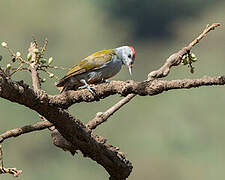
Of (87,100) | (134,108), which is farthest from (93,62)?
(134,108)

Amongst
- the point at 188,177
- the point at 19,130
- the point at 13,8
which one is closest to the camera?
the point at 19,130

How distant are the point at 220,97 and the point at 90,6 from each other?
788cm

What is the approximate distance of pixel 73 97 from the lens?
116 inches

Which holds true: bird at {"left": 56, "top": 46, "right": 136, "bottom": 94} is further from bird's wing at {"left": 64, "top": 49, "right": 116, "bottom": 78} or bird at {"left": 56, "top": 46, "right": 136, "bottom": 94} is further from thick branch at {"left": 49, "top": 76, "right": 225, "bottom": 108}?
thick branch at {"left": 49, "top": 76, "right": 225, "bottom": 108}

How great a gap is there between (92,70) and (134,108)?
53.3 ft

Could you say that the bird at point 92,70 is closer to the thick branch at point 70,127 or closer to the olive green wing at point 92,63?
the olive green wing at point 92,63

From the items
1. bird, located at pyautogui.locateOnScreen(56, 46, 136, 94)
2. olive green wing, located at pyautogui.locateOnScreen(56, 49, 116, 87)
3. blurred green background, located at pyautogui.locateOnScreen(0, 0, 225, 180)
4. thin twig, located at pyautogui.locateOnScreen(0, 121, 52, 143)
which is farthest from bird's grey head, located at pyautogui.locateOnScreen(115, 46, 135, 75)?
blurred green background, located at pyautogui.locateOnScreen(0, 0, 225, 180)

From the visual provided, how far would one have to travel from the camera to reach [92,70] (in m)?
3.91

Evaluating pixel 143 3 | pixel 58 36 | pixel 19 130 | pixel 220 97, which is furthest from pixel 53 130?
pixel 143 3

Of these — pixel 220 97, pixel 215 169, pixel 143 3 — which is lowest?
pixel 215 169

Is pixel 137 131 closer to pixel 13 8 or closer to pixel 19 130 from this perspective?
pixel 13 8

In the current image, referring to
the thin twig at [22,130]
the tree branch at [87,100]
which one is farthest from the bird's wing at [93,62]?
the thin twig at [22,130]

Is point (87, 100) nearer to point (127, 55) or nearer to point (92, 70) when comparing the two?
point (92, 70)

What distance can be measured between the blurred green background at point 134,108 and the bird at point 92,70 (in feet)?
32.5
